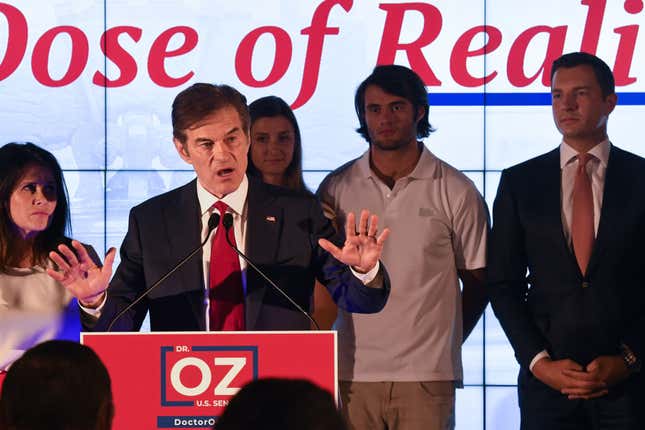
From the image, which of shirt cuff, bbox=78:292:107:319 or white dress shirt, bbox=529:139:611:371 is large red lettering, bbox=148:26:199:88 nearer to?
white dress shirt, bbox=529:139:611:371

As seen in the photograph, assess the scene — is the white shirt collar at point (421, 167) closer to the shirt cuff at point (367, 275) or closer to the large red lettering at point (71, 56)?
the shirt cuff at point (367, 275)

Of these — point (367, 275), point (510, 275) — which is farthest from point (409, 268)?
point (367, 275)

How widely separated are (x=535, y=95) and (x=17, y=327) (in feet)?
9.58

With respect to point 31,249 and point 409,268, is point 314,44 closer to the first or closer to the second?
point 409,268

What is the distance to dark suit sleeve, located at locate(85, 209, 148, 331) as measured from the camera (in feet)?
10.9

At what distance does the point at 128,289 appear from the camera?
348 centimetres

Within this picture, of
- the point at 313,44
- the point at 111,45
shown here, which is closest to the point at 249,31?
the point at 313,44

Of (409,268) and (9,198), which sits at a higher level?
(9,198)

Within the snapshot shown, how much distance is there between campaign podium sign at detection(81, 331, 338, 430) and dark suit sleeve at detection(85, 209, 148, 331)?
467 mm

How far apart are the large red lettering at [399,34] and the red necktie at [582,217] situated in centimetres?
167

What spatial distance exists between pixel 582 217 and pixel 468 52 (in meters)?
1.85

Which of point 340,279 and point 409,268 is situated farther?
point 409,268

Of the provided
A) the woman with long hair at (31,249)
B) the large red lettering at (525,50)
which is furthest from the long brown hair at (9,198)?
the large red lettering at (525,50)

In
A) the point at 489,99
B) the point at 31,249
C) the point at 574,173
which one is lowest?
the point at 31,249
